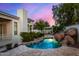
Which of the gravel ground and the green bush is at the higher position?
the green bush

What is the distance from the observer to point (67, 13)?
5551mm

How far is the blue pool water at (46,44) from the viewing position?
18.1 ft

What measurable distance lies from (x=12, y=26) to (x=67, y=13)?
1.10 m

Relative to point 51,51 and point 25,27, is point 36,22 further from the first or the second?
point 51,51

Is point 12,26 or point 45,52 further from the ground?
point 12,26

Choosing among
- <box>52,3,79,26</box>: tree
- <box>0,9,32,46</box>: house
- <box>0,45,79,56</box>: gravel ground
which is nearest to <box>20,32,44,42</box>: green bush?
<box>0,9,32,46</box>: house

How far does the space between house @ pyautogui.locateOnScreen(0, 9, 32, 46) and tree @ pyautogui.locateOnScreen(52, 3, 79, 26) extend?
608 millimetres

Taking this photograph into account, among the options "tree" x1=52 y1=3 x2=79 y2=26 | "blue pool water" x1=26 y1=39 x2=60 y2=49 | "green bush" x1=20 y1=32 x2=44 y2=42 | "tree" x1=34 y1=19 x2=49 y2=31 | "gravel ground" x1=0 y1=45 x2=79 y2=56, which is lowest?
"gravel ground" x1=0 y1=45 x2=79 y2=56

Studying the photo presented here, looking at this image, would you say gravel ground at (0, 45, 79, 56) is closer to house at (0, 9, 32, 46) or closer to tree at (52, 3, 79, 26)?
house at (0, 9, 32, 46)

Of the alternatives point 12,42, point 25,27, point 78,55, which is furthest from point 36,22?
point 78,55

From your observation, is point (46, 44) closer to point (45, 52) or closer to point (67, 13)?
point (45, 52)

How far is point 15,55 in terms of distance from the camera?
5.52 metres

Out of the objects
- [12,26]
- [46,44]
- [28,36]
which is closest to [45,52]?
[46,44]

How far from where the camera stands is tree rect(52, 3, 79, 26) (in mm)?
5496
